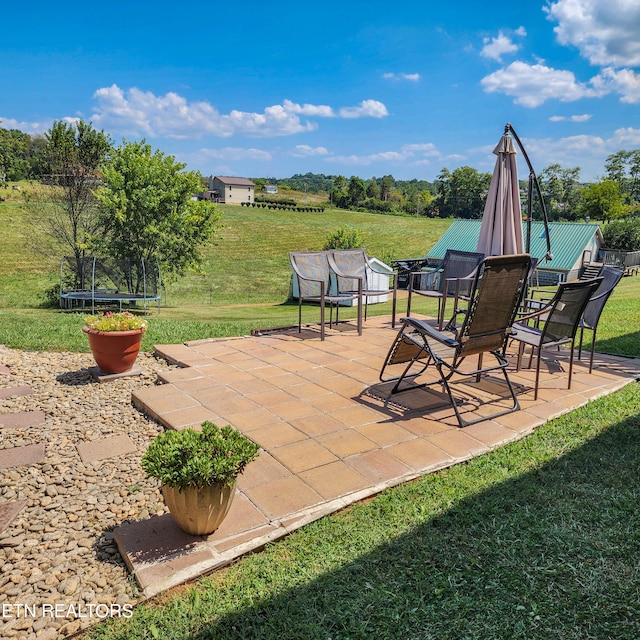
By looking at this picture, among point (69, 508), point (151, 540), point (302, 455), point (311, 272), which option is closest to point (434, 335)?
point (302, 455)

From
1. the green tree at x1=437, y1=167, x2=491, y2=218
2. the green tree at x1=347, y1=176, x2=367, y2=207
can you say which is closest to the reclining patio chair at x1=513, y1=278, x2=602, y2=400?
the green tree at x1=437, y1=167, x2=491, y2=218

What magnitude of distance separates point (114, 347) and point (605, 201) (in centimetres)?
5728

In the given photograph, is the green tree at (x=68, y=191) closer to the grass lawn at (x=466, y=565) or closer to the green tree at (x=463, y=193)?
the grass lawn at (x=466, y=565)

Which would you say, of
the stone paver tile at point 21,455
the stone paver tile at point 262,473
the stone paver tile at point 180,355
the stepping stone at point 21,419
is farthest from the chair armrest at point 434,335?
the stepping stone at point 21,419

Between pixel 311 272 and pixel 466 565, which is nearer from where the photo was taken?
pixel 466 565

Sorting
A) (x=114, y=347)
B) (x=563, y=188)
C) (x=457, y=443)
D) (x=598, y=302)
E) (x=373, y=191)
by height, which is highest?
(x=373, y=191)

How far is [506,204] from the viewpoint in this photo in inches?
224

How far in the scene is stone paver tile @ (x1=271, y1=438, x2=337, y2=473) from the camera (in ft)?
9.04

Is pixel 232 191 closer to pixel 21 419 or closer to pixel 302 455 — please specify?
pixel 21 419

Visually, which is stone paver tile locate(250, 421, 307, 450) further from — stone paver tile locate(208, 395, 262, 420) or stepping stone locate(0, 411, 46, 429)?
stepping stone locate(0, 411, 46, 429)

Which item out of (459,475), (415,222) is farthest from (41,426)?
(415,222)

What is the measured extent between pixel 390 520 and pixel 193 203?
15503 millimetres

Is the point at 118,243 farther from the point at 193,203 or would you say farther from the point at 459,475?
the point at 459,475

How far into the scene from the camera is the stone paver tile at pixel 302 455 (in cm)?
276
